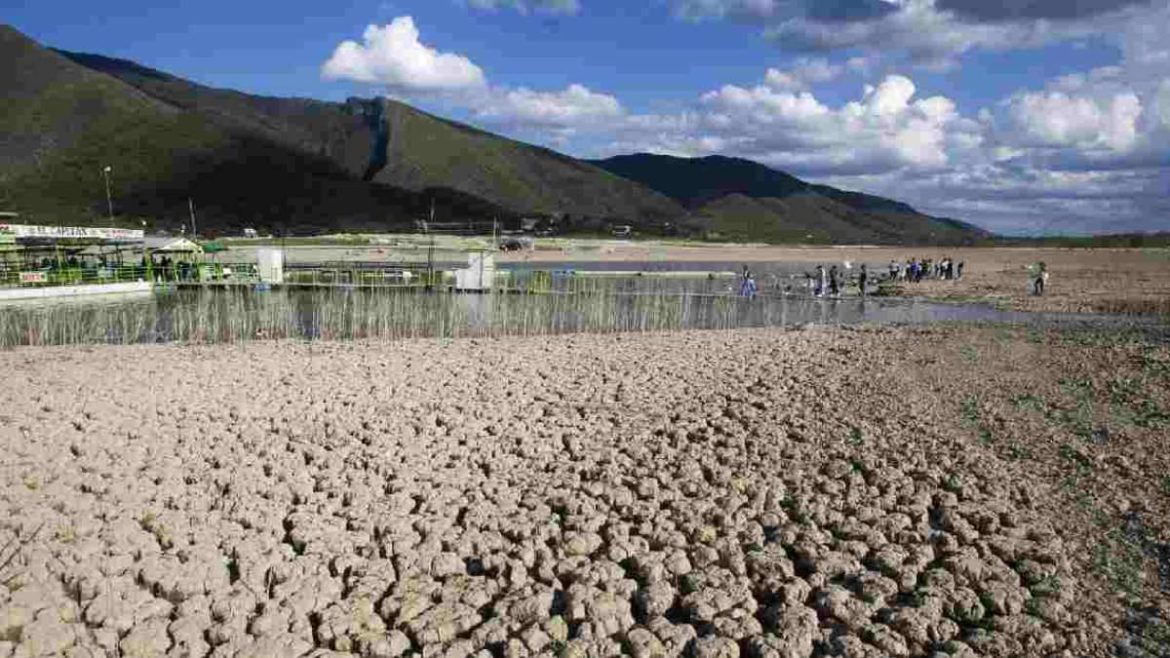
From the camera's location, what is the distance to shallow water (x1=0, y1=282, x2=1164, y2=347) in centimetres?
2305

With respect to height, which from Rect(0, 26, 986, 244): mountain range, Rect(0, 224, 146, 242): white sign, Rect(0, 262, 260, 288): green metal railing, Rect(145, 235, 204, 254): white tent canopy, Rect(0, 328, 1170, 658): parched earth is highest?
Rect(0, 26, 986, 244): mountain range

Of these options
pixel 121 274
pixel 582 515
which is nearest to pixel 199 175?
pixel 121 274

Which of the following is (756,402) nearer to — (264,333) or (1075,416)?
(1075,416)

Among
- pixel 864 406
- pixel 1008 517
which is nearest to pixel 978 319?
pixel 864 406

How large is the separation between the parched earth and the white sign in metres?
22.4

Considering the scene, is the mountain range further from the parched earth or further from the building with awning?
the parched earth

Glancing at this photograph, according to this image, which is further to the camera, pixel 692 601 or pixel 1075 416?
pixel 1075 416

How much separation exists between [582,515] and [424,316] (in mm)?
20944

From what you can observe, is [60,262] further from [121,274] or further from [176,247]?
[176,247]

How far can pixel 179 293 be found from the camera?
34844mm

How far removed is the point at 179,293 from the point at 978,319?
3415 centimetres

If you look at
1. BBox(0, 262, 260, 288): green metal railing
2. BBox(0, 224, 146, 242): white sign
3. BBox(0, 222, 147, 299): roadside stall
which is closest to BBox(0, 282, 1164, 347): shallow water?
BBox(0, 262, 260, 288): green metal railing

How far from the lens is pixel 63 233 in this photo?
33.0 m

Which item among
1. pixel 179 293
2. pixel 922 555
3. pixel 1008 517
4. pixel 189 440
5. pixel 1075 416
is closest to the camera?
pixel 922 555
